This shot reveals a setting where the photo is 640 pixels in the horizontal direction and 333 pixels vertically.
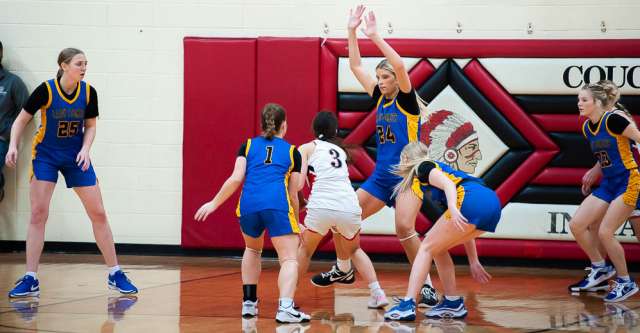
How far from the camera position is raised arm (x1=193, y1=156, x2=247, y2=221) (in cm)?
547

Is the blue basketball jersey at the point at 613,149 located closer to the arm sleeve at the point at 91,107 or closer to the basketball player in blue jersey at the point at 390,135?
the basketball player in blue jersey at the point at 390,135

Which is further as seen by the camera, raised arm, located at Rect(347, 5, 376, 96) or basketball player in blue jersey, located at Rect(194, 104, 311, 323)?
raised arm, located at Rect(347, 5, 376, 96)

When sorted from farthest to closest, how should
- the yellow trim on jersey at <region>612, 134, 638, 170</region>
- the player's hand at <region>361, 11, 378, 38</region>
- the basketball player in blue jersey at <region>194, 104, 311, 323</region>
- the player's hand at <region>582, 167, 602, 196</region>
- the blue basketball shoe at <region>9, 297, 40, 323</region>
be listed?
the player's hand at <region>582, 167, 602, 196</region> < the yellow trim on jersey at <region>612, 134, 638, 170</region> < the player's hand at <region>361, 11, 378, 38</region> < the blue basketball shoe at <region>9, 297, 40, 323</region> < the basketball player in blue jersey at <region>194, 104, 311, 323</region>

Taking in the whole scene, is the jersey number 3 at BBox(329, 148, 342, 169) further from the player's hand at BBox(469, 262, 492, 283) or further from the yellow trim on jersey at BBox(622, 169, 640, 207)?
the yellow trim on jersey at BBox(622, 169, 640, 207)

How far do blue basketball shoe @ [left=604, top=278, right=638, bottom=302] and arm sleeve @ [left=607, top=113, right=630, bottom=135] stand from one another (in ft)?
3.81

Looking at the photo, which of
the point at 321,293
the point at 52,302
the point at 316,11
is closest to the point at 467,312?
the point at 321,293

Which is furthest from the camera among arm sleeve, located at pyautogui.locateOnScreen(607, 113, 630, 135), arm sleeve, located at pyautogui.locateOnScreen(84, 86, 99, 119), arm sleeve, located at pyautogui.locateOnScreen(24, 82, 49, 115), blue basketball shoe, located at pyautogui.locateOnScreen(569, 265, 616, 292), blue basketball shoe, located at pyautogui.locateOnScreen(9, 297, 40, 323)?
blue basketball shoe, located at pyautogui.locateOnScreen(569, 265, 616, 292)

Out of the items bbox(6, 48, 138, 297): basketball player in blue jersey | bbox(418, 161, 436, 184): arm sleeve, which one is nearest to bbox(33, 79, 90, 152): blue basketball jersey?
bbox(6, 48, 138, 297): basketball player in blue jersey

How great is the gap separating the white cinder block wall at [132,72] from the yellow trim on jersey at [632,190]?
3.24 m

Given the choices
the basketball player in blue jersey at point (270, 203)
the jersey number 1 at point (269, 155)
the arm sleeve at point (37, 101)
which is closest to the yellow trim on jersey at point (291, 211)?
the basketball player in blue jersey at point (270, 203)

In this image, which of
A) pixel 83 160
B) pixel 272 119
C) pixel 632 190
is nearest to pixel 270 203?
pixel 272 119

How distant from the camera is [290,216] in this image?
5.64 meters

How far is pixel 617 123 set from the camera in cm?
700

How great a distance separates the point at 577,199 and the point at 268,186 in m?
4.19
